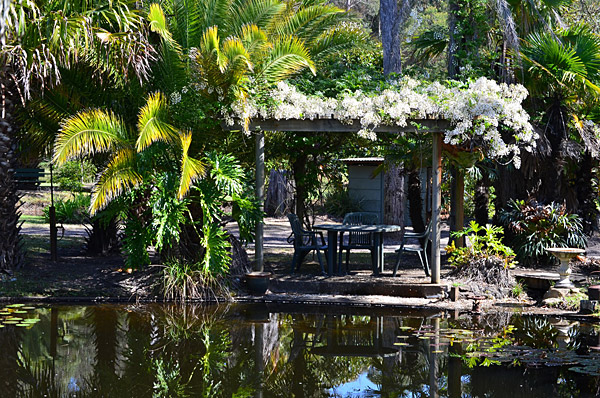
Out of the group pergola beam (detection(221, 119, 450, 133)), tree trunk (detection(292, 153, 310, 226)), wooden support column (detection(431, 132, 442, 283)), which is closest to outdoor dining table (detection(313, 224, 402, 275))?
wooden support column (detection(431, 132, 442, 283))

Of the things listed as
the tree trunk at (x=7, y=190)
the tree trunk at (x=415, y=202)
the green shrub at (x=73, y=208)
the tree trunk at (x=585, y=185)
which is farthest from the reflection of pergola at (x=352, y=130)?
the green shrub at (x=73, y=208)

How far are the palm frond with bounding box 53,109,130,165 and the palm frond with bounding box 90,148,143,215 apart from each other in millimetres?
204

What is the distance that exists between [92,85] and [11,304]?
3506 millimetres

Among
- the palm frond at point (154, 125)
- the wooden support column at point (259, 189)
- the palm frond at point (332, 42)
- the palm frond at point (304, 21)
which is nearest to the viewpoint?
the palm frond at point (154, 125)

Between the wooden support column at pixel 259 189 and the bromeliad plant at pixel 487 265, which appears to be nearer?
the bromeliad plant at pixel 487 265

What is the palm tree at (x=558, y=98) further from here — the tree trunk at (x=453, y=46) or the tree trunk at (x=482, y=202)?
the tree trunk at (x=453, y=46)

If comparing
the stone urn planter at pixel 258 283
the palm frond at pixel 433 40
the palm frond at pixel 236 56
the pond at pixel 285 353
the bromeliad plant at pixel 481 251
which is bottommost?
the pond at pixel 285 353

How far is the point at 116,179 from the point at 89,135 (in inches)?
27.3

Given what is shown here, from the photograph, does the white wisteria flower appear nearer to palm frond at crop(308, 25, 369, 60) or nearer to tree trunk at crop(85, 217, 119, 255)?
palm frond at crop(308, 25, 369, 60)

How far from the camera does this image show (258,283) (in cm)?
1082

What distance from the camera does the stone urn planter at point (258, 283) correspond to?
1083cm

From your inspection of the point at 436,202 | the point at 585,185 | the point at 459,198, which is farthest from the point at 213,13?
the point at 585,185

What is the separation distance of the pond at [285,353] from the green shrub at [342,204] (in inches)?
436

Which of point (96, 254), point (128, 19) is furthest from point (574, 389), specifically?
point (96, 254)
